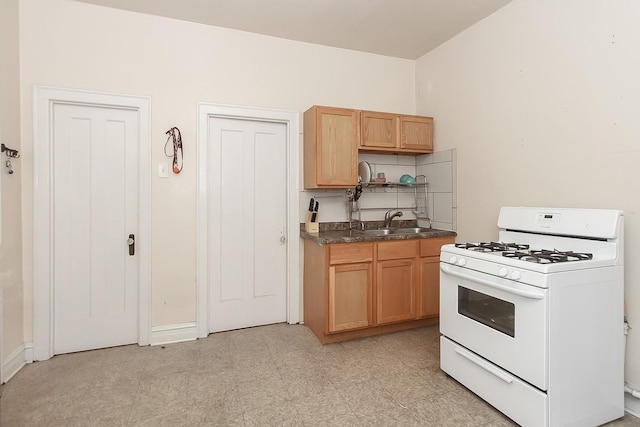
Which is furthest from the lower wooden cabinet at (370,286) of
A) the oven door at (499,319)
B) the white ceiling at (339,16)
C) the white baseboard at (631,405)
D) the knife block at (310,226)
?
the white ceiling at (339,16)

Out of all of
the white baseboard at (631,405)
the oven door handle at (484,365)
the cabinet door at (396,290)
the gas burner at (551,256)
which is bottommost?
the white baseboard at (631,405)

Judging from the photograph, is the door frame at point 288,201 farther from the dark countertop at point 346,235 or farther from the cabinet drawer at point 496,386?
the cabinet drawer at point 496,386

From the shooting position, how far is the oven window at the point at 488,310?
1.82m

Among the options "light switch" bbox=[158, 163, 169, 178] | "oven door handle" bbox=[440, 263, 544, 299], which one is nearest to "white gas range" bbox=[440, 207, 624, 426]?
"oven door handle" bbox=[440, 263, 544, 299]

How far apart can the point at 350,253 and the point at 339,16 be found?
204 centimetres

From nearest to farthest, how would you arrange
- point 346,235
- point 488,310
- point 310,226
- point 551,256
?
point 551,256 < point 488,310 < point 346,235 < point 310,226

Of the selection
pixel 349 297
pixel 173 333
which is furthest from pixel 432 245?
pixel 173 333

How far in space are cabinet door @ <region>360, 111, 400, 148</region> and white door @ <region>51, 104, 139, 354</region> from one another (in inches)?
79.9

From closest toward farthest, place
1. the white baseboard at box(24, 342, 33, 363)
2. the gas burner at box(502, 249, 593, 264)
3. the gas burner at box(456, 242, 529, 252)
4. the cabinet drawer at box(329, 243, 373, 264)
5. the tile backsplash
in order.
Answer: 1. the gas burner at box(502, 249, 593, 264)
2. the gas burner at box(456, 242, 529, 252)
3. the white baseboard at box(24, 342, 33, 363)
4. the cabinet drawer at box(329, 243, 373, 264)
5. the tile backsplash

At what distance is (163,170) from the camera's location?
2865mm

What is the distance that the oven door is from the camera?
1.64 metres

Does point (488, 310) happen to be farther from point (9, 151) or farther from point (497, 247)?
point (9, 151)

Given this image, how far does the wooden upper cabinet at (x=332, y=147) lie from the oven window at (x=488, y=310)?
1.45 m

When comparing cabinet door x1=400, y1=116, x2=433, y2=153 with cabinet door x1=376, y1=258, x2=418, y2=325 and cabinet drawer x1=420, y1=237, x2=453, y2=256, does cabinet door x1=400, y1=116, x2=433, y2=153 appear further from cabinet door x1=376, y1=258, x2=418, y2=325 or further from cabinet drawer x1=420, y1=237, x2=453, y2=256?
cabinet door x1=376, y1=258, x2=418, y2=325
